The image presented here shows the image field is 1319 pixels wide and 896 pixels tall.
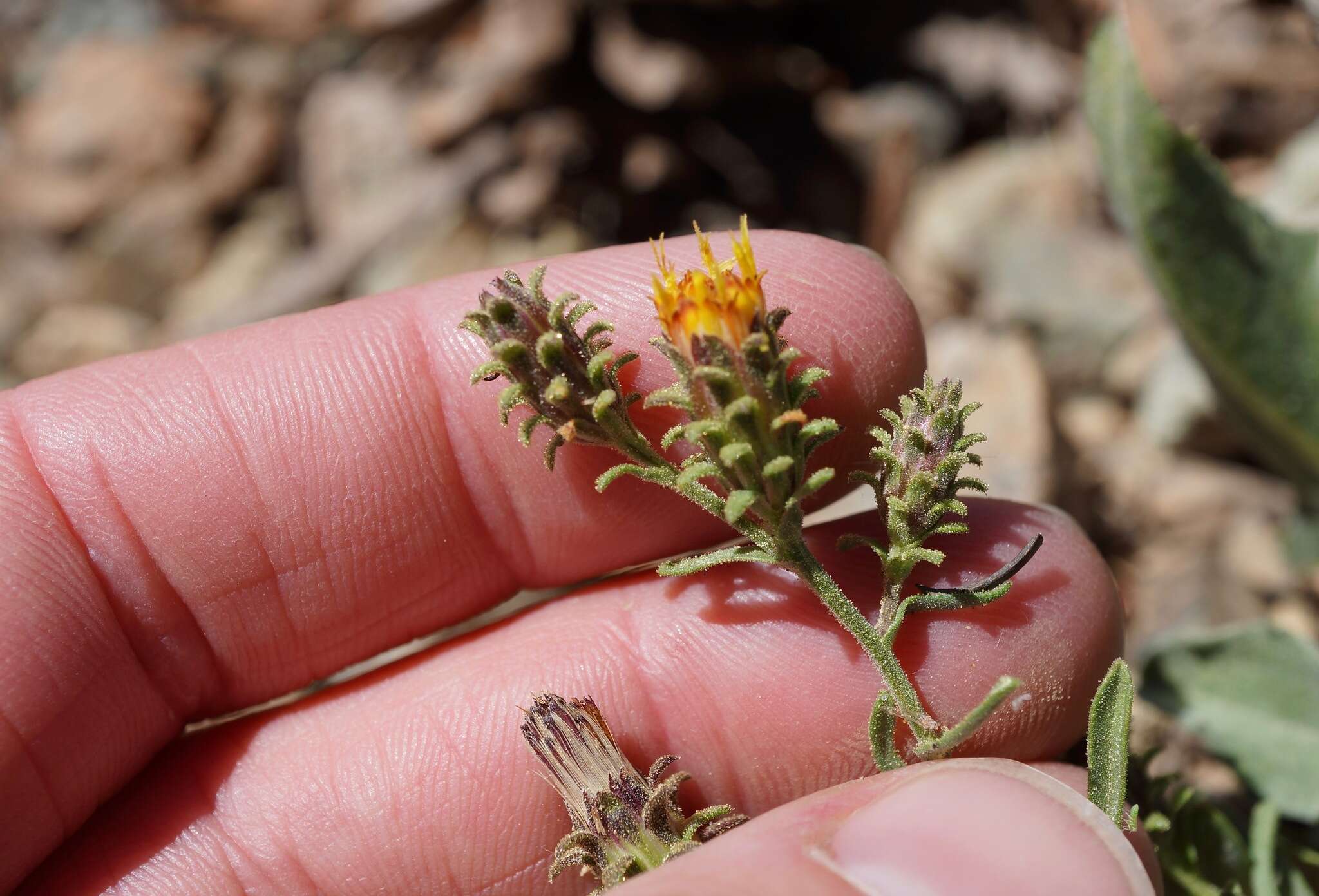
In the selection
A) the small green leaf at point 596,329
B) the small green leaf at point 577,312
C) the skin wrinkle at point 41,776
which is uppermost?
the small green leaf at point 577,312

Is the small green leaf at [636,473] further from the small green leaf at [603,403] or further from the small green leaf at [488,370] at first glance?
the small green leaf at [488,370]

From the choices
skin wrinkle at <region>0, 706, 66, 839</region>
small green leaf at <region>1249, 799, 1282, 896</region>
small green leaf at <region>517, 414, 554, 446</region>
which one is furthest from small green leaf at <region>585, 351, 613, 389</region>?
small green leaf at <region>1249, 799, 1282, 896</region>

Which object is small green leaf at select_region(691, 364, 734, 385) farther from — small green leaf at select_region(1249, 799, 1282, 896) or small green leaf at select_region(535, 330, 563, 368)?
small green leaf at select_region(1249, 799, 1282, 896)

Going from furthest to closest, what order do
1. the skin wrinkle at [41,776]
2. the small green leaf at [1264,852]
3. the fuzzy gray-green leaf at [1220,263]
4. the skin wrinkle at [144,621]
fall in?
the fuzzy gray-green leaf at [1220,263] → the skin wrinkle at [144,621] → the small green leaf at [1264,852] → the skin wrinkle at [41,776]

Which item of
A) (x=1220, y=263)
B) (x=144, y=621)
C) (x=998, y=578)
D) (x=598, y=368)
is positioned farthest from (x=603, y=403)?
(x=1220, y=263)

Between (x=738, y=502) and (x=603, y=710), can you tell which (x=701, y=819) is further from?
(x=738, y=502)

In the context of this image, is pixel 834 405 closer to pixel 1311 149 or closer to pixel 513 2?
pixel 1311 149

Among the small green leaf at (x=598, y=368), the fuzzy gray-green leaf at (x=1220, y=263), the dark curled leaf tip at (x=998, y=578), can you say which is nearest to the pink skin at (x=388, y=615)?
the dark curled leaf tip at (x=998, y=578)
